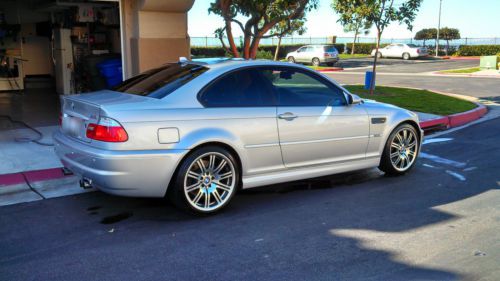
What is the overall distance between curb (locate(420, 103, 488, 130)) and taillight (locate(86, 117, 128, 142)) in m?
7.62

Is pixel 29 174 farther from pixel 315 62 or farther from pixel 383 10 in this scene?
pixel 315 62

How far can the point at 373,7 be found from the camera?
14.3 meters

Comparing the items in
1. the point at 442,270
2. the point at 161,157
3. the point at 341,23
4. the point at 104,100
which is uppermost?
the point at 341,23

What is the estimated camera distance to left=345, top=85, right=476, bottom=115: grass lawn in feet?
40.8

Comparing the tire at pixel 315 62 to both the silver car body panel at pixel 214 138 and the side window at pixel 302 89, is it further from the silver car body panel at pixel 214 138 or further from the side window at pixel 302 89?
the side window at pixel 302 89

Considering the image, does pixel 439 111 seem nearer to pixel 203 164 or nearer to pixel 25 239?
pixel 203 164

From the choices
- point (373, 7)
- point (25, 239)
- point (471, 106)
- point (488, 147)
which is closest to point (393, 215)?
point (25, 239)

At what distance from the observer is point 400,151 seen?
21.9 ft

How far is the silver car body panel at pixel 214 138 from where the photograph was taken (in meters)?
4.62

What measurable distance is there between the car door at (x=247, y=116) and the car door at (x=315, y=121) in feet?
0.43

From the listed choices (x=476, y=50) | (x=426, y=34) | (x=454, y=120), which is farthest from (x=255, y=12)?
(x=426, y=34)

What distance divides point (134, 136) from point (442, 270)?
2968 mm

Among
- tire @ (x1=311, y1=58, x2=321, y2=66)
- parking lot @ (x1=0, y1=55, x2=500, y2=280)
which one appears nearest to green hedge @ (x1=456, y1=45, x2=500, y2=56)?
tire @ (x1=311, y1=58, x2=321, y2=66)

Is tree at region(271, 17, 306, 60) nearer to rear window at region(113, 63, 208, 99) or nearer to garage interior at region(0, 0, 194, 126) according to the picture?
garage interior at region(0, 0, 194, 126)
